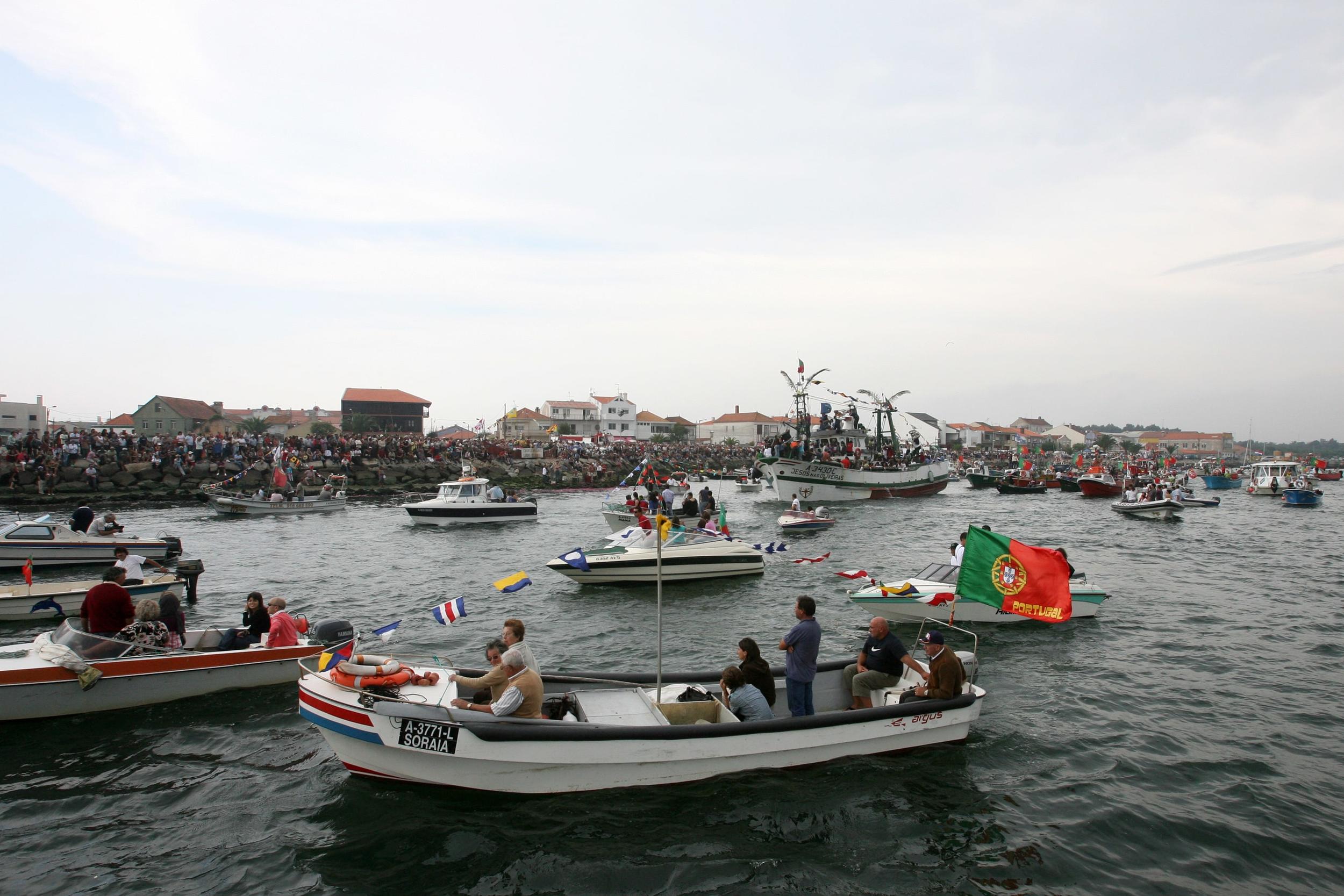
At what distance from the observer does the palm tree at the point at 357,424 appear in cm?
8700

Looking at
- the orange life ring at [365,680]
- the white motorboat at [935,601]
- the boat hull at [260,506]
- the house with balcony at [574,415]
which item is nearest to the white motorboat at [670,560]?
the white motorboat at [935,601]

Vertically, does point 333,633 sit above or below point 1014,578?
below

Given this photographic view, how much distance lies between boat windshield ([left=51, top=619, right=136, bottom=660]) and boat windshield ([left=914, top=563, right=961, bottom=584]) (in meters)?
14.6

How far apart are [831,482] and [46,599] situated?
42939 mm

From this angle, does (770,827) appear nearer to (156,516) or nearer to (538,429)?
(156,516)

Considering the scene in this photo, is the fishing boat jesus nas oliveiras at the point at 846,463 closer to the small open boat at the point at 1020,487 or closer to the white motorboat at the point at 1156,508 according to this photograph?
the small open boat at the point at 1020,487

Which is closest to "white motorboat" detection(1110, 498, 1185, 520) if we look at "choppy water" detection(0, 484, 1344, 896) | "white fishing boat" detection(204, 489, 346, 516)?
"choppy water" detection(0, 484, 1344, 896)

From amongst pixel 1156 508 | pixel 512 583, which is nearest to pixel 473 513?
pixel 512 583

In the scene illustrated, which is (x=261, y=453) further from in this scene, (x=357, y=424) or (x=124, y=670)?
(x=357, y=424)

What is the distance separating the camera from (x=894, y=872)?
22.5ft

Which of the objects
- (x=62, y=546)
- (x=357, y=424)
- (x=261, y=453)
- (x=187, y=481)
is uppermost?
(x=357, y=424)

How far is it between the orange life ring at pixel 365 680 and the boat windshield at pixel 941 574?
461 inches

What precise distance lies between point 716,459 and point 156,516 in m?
66.0

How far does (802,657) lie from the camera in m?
8.59
